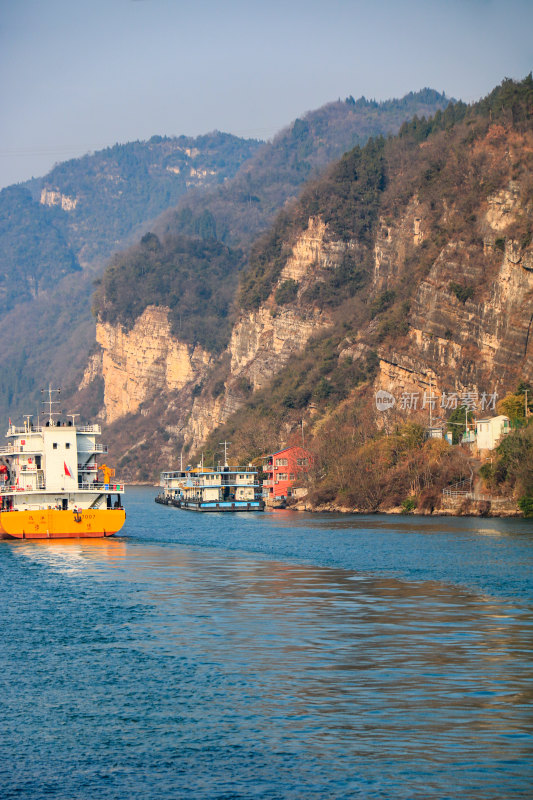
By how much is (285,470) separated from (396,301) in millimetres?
30134

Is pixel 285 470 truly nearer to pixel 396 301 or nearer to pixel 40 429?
pixel 396 301

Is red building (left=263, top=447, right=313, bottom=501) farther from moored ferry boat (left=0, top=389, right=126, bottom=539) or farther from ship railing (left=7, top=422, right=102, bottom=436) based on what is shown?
moored ferry boat (left=0, top=389, right=126, bottom=539)

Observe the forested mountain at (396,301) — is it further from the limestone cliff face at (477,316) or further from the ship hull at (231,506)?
the ship hull at (231,506)

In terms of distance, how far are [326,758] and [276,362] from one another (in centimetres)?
16748

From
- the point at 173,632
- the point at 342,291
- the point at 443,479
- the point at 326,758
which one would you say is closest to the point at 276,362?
the point at 342,291

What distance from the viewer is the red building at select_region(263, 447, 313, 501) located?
132 meters

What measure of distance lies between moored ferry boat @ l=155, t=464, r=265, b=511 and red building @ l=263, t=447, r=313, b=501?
211 centimetres

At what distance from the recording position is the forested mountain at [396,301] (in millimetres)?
114375

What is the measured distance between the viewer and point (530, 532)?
70.2 meters

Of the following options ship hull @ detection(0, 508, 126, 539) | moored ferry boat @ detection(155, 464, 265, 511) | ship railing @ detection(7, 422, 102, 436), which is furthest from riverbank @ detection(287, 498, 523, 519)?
ship railing @ detection(7, 422, 102, 436)

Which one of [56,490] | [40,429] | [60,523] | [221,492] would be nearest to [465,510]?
[56,490]

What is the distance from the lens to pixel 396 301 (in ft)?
482

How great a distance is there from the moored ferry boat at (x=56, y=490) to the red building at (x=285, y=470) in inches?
2238

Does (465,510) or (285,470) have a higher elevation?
(285,470)
